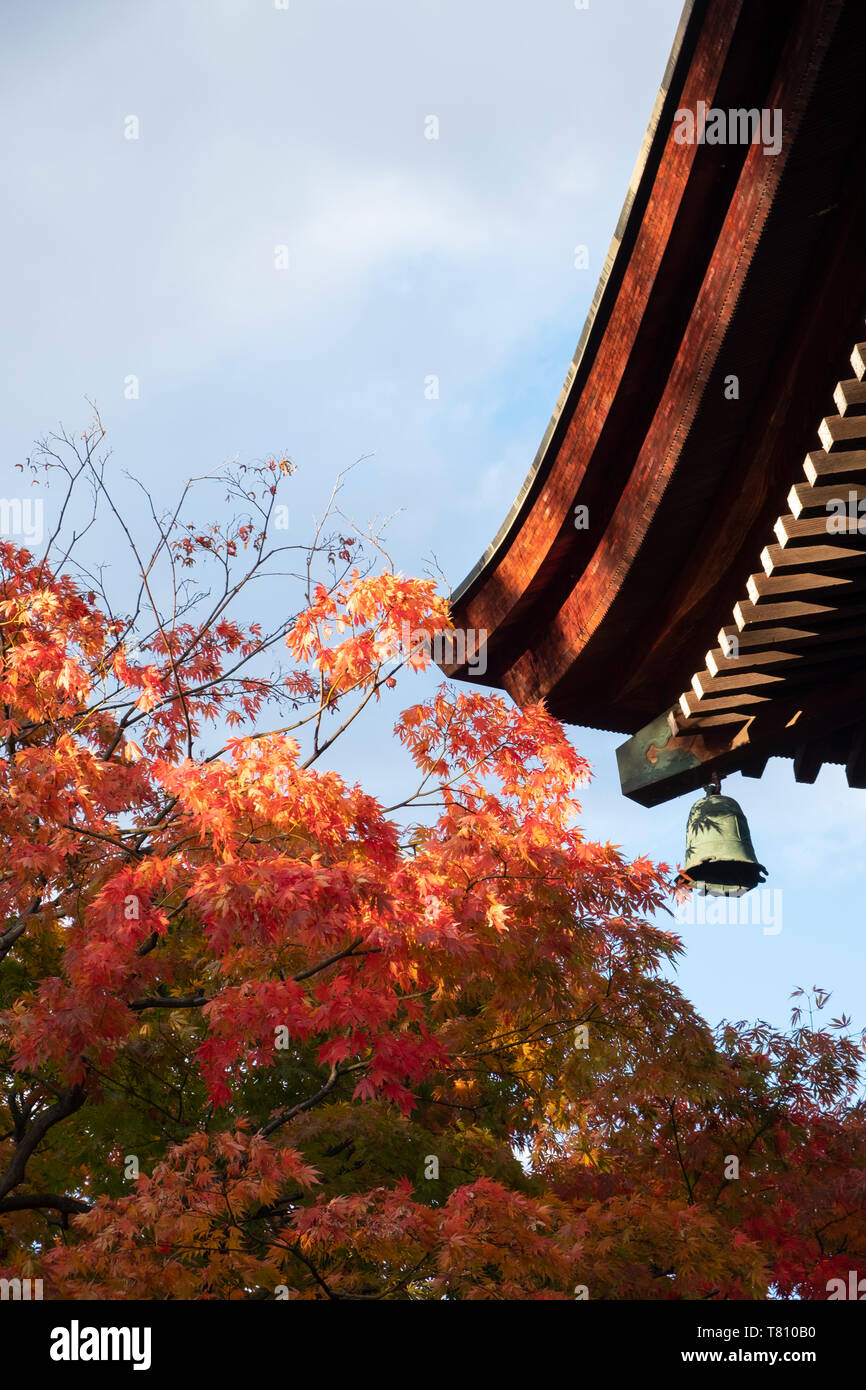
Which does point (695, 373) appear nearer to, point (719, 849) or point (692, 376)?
point (692, 376)

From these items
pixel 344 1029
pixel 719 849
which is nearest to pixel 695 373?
pixel 719 849

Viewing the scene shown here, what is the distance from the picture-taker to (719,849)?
511 centimetres

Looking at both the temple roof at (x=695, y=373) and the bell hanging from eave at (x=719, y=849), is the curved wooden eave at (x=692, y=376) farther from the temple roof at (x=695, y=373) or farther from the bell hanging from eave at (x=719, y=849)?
the bell hanging from eave at (x=719, y=849)

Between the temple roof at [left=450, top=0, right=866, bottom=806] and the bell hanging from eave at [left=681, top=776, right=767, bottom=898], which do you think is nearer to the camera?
the temple roof at [left=450, top=0, right=866, bottom=806]

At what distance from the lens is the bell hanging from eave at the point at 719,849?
511 cm

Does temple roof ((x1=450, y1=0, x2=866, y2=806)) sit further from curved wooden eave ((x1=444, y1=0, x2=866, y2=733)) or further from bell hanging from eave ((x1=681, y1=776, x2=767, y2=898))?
bell hanging from eave ((x1=681, y1=776, x2=767, y2=898))

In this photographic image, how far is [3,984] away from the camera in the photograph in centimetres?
927

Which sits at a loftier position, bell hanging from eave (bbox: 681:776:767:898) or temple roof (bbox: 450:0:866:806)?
temple roof (bbox: 450:0:866:806)

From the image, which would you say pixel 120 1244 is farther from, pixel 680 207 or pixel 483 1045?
pixel 680 207

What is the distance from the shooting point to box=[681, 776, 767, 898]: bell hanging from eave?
5105 mm

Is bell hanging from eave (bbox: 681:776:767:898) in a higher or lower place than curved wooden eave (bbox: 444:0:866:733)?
lower

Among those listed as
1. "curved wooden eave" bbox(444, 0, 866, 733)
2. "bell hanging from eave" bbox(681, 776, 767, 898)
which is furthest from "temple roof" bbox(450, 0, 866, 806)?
"bell hanging from eave" bbox(681, 776, 767, 898)

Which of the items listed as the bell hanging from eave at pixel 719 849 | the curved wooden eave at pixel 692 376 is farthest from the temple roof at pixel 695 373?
the bell hanging from eave at pixel 719 849
